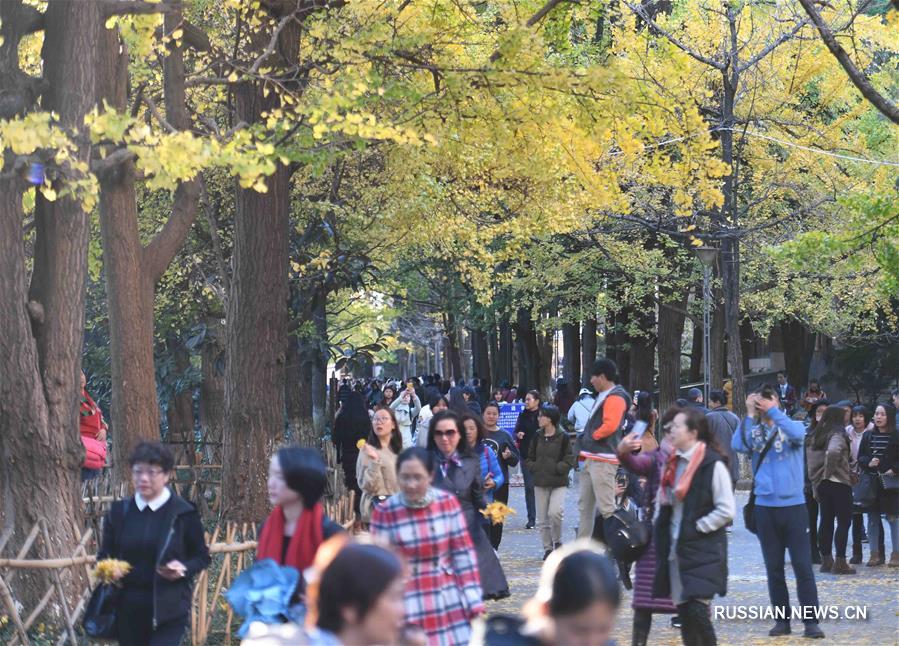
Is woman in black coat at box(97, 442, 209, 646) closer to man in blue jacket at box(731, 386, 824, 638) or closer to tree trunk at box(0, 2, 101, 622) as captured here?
tree trunk at box(0, 2, 101, 622)

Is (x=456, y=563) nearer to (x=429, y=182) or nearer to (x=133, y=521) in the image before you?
(x=133, y=521)

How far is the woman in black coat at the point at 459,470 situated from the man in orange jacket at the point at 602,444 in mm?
2198

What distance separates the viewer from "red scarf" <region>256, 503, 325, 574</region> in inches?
239

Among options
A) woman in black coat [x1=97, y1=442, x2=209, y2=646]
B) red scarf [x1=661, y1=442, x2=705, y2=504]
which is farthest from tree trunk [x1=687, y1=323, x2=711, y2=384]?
woman in black coat [x1=97, y1=442, x2=209, y2=646]

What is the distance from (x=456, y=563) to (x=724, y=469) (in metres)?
2.54

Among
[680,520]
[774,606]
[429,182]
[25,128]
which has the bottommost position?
[774,606]

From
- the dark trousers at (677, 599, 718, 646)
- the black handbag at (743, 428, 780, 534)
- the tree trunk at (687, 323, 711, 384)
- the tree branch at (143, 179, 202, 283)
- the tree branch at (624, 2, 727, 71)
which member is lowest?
the dark trousers at (677, 599, 718, 646)

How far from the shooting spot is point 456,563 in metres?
6.97

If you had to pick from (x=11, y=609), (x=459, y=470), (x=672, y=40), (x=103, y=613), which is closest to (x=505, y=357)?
(x=672, y=40)

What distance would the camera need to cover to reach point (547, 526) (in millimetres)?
15609

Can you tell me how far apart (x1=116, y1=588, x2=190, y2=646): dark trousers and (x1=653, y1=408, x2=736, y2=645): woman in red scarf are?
3.24 m

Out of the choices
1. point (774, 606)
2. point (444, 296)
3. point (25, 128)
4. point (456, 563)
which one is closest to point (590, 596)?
point (456, 563)

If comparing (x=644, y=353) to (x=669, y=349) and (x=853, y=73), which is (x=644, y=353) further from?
(x=853, y=73)

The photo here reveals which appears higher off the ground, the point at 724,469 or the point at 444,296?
the point at 444,296
